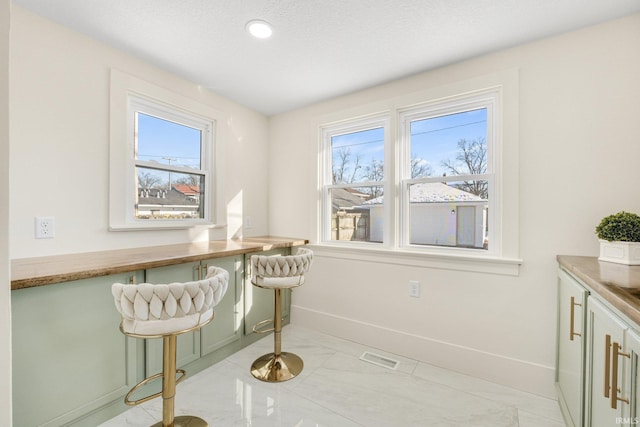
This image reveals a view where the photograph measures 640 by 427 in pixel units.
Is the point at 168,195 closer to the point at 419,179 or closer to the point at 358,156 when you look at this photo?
the point at 358,156

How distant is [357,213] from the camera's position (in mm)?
2760

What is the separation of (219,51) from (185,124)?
79cm

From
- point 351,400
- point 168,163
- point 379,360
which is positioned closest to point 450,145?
point 379,360

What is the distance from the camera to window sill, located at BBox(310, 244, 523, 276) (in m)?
1.95

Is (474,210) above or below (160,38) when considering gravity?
below

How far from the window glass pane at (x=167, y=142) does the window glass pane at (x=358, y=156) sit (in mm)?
1368

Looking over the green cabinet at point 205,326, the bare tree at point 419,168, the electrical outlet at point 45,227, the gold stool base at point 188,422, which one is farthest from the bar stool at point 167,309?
the bare tree at point 419,168

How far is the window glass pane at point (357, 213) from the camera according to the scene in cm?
262

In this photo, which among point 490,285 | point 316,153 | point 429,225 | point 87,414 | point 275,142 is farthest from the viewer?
point 275,142

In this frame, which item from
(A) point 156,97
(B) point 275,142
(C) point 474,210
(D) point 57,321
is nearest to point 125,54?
(A) point 156,97

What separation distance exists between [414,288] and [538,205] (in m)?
1.07

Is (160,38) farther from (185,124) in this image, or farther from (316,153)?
(316,153)

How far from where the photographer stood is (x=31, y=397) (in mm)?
1282

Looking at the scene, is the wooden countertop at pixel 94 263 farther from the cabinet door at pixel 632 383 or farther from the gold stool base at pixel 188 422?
the cabinet door at pixel 632 383
